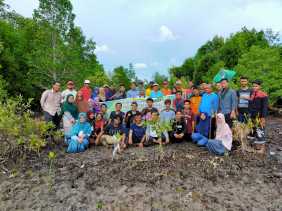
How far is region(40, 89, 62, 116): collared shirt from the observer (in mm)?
8516

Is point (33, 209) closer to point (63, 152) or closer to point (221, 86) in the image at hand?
point (63, 152)

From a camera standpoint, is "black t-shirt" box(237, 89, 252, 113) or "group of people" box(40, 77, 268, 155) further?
"black t-shirt" box(237, 89, 252, 113)

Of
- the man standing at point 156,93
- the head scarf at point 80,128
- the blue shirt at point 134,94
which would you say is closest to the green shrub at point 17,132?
the head scarf at point 80,128

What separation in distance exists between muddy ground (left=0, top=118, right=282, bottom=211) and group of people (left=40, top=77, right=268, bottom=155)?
0.63 metres

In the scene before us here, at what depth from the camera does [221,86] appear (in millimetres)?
7449

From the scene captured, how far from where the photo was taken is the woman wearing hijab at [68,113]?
8422 mm

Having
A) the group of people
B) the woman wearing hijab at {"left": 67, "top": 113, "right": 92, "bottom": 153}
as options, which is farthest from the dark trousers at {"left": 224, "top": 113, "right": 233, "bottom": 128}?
the woman wearing hijab at {"left": 67, "top": 113, "right": 92, "bottom": 153}

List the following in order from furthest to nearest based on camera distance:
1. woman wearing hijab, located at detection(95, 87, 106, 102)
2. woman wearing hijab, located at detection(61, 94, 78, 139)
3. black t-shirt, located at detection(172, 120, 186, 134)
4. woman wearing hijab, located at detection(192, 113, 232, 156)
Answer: woman wearing hijab, located at detection(95, 87, 106, 102), woman wearing hijab, located at detection(61, 94, 78, 139), black t-shirt, located at detection(172, 120, 186, 134), woman wearing hijab, located at detection(192, 113, 232, 156)

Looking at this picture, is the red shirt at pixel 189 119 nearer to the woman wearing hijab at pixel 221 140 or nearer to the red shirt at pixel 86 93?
the woman wearing hijab at pixel 221 140

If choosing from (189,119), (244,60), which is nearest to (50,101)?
(189,119)

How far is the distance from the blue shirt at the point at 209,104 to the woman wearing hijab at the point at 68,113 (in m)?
3.46

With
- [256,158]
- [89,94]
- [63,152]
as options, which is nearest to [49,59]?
[89,94]

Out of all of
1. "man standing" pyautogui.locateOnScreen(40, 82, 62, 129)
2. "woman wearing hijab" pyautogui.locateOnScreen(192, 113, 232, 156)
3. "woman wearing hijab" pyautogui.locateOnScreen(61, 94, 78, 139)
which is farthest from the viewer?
"man standing" pyautogui.locateOnScreen(40, 82, 62, 129)

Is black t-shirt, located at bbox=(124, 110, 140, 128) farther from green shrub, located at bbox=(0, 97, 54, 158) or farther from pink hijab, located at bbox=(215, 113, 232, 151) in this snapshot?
pink hijab, located at bbox=(215, 113, 232, 151)
